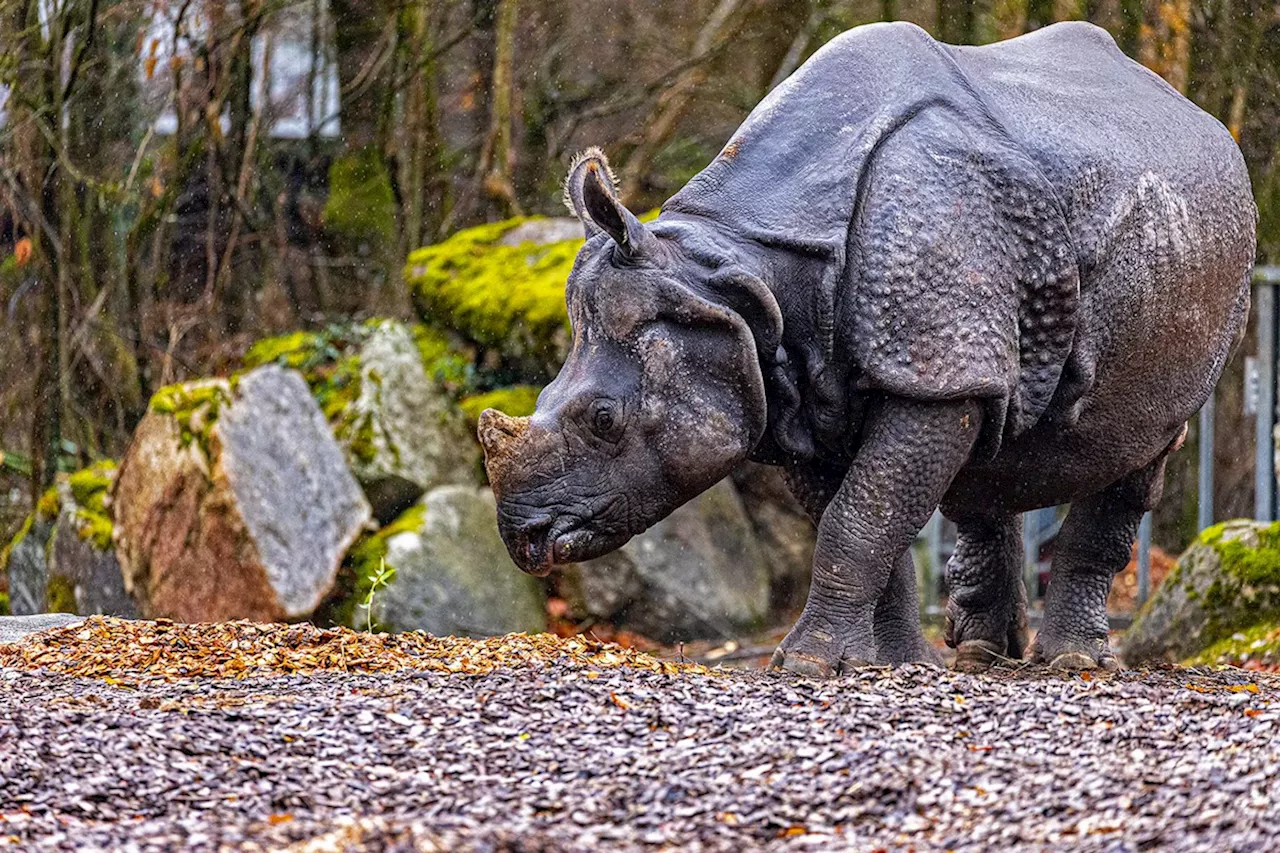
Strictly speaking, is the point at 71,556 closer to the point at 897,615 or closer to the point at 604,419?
the point at 897,615

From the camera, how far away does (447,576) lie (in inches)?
436

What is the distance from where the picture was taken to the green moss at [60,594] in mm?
11211

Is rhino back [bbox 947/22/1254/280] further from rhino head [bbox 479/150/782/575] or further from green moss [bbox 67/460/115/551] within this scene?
green moss [bbox 67/460/115/551]

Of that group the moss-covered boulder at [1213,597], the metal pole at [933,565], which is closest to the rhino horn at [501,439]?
the moss-covered boulder at [1213,597]

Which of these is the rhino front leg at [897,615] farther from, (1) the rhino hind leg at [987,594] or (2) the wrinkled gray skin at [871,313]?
(1) the rhino hind leg at [987,594]

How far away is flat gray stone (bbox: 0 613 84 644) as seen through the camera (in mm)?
6615

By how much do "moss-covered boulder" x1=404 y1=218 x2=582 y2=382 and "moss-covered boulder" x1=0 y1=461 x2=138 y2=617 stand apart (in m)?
2.56

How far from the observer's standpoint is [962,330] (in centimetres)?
557

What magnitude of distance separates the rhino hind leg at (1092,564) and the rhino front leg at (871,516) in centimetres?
161

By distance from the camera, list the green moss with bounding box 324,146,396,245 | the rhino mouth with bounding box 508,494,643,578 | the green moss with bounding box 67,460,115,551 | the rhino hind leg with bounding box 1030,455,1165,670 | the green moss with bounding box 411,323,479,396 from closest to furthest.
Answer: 1. the rhino mouth with bounding box 508,494,643,578
2. the rhino hind leg with bounding box 1030,455,1165,670
3. the green moss with bounding box 67,460,115,551
4. the green moss with bounding box 411,323,479,396
5. the green moss with bounding box 324,146,396,245

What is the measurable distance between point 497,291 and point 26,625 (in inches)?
232

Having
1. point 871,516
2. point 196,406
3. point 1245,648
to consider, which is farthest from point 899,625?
point 196,406

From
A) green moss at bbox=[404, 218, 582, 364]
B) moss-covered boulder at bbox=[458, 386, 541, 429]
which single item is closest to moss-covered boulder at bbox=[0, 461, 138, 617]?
moss-covered boulder at bbox=[458, 386, 541, 429]

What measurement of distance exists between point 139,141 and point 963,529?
10.5 meters
